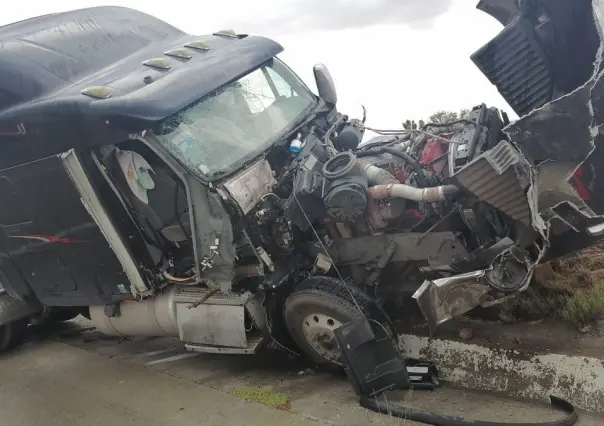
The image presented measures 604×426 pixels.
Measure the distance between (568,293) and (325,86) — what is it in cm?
260

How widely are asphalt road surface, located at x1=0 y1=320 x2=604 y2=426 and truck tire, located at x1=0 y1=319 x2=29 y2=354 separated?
0.13m

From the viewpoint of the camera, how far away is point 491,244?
143 inches

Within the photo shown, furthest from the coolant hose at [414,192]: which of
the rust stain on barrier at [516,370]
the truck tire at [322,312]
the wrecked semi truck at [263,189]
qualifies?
the rust stain on barrier at [516,370]

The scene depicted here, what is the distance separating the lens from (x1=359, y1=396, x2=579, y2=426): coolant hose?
10.6 feet

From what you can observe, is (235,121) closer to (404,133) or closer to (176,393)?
(404,133)

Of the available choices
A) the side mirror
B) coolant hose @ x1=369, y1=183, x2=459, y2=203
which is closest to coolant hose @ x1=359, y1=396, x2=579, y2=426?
coolant hose @ x1=369, y1=183, x2=459, y2=203

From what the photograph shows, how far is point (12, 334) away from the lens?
19.7 ft

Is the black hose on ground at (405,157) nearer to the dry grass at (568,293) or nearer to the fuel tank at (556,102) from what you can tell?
the fuel tank at (556,102)

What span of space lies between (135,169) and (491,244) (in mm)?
2447

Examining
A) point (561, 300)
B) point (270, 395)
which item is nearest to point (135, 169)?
point (270, 395)

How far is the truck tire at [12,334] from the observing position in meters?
5.98

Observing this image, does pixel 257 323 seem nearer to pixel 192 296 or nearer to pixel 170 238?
pixel 192 296

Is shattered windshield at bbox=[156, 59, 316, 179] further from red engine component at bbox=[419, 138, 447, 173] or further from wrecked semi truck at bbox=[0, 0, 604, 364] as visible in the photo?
red engine component at bbox=[419, 138, 447, 173]

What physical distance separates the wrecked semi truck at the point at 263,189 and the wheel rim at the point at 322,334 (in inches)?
0.5
